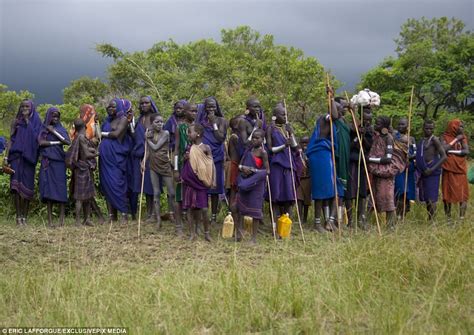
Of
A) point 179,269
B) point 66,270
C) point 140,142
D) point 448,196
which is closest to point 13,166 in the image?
point 140,142

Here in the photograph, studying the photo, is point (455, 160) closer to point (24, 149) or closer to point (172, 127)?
point (172, 127)

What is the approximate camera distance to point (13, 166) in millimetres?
7844

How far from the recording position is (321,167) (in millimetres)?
7723

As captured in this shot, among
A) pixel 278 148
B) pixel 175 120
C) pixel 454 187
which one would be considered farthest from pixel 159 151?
pixel 454 187

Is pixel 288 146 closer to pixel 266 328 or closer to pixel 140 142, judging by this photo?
pixel 140 142

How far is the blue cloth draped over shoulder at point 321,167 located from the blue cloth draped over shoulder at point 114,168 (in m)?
2.78

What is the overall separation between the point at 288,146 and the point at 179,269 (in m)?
2.87

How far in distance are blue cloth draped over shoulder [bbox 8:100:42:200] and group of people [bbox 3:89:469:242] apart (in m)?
0.01

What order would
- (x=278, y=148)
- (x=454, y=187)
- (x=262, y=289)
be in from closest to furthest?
(x=262, y=289)
(x=278, y=148)
(x=454, y=187)

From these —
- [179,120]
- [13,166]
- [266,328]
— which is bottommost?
[266,328]

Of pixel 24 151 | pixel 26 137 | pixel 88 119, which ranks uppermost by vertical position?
pixel 88 119

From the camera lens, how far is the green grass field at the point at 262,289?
3.99m

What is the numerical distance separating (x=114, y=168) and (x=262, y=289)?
4140 millimetres

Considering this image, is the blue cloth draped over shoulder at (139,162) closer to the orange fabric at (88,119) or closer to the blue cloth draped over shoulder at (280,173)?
the orange fabric at (88,119)
